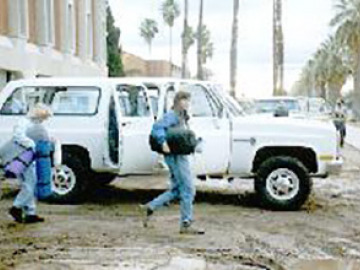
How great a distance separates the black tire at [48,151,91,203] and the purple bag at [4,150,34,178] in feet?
8.15

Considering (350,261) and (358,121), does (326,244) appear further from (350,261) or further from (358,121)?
(358,121)

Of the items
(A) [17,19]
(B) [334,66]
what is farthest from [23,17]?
(B) [334,66]

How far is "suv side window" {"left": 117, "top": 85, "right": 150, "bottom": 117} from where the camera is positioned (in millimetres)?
14430

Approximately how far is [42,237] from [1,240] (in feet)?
1.82

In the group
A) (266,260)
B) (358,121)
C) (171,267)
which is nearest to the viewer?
(171,267)

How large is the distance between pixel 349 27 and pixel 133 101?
52777mm

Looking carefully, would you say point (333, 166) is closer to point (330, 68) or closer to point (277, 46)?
point (277, 46)

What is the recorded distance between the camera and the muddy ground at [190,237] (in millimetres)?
9648

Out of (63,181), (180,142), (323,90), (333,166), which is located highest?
(323,90)

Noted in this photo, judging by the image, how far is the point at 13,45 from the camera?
26641 millimetres

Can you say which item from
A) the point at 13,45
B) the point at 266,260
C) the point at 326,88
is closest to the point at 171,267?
the point at 266,260

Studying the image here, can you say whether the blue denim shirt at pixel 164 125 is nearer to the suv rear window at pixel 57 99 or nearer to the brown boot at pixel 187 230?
the brown boot at pixel 187 230

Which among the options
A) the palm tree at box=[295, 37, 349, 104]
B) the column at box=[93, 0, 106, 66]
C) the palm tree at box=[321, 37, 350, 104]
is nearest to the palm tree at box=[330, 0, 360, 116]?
the palm tree at box=[295, 37, 349, 104]

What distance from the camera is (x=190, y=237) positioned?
11.1 meters
